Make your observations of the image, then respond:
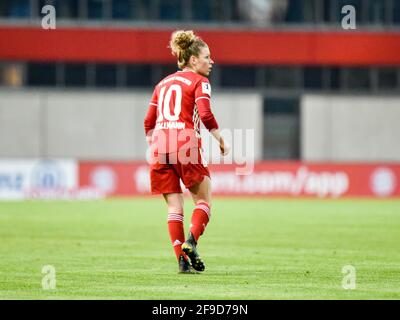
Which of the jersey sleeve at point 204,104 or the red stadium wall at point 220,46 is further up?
the red stadium wall at point 220,46

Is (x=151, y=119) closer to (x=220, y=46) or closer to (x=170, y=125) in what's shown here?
(x=170, y=125)

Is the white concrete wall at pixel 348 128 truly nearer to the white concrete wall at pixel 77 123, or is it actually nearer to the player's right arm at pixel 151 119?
the white concrete wall at pixel 77 123

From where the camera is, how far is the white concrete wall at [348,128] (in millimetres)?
49031

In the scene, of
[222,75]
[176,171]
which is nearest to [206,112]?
[176,171]

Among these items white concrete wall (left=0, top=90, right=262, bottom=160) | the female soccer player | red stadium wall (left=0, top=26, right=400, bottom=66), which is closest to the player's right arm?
the female soccer player

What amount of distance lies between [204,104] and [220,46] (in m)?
35.1

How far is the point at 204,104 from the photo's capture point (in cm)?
1304

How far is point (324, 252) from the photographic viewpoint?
16.8 metres

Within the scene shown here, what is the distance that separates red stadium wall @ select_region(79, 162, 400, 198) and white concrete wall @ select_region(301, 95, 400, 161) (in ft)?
24.5

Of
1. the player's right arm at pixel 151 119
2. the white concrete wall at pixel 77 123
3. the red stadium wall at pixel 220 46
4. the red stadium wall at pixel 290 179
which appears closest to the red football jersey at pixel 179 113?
the player's right arm at pixel 151 119

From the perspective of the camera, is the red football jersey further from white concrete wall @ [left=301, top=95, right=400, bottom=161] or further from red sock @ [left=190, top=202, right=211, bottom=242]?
white concrete wall @ [left=301, top=95, right=400, bottom=161]

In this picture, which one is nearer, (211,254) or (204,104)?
(204,104)

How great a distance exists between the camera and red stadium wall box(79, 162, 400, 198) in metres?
40.4
